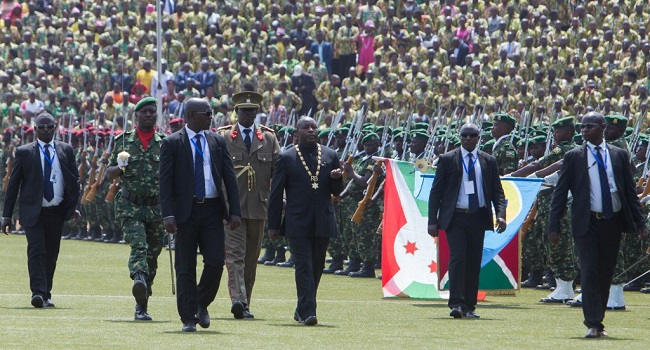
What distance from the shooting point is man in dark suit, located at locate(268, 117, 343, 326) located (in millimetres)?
14422

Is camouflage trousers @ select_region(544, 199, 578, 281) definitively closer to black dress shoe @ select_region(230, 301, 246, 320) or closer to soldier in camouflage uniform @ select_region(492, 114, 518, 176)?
soldier in camouflage uniform @ select_region(492, 114, 518, 176)

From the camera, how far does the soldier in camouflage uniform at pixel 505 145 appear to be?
1909 cm

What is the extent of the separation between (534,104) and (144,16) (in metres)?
13.3

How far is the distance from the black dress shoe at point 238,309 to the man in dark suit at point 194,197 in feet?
4.18

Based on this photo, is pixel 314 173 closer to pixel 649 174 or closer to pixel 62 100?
pixel 649 174

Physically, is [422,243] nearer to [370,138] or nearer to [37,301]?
[370,138]

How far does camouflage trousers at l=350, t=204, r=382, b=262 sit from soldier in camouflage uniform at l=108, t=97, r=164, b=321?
23.3 feet

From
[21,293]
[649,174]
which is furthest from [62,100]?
[649,174]

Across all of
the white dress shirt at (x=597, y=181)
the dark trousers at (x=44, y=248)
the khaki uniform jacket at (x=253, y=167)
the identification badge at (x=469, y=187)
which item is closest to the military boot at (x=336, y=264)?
the dark trousers at (x=44, y=248)

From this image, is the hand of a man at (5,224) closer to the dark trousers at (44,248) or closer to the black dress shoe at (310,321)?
the dark trousers at (44,248)

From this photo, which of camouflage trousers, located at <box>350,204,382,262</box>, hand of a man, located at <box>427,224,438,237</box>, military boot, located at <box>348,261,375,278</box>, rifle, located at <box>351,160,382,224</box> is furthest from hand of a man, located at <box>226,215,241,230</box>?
military boot, located at <box>348,261,375,278</box>

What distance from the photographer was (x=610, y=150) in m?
13.6

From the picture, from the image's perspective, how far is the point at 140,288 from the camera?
559 inches

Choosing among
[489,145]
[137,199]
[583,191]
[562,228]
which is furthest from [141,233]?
[489,145]
